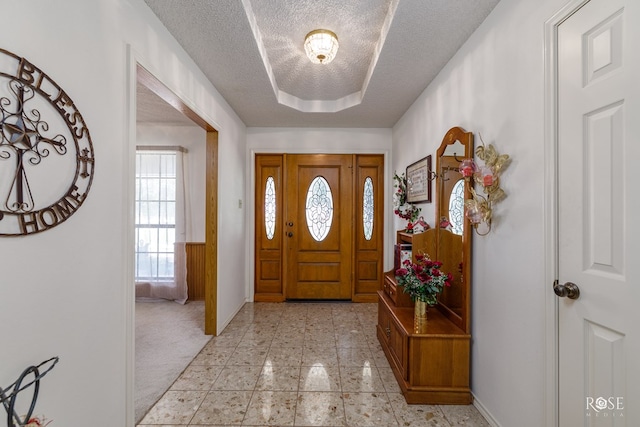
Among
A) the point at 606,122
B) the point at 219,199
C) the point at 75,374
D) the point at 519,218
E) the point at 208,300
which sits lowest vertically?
the point at 208,300

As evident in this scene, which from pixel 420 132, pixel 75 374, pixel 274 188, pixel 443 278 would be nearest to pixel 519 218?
pixel 443 278

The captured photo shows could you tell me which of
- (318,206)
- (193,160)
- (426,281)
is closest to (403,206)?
(318,206)

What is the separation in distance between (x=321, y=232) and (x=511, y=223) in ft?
9.11

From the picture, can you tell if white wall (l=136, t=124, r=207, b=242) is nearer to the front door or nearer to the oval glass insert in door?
the front door

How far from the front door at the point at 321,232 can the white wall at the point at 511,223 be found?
86.8 inches

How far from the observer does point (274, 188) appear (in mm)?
4125

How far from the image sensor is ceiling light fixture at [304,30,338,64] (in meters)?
2.06

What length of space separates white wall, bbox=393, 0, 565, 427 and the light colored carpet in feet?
7.41

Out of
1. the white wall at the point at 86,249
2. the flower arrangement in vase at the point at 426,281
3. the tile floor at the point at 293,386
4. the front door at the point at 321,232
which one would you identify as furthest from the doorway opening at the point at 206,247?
the flower arrangement in vase at the point at 426,281

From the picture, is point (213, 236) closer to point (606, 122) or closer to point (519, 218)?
point (519, 218)

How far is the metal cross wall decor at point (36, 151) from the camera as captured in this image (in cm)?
97

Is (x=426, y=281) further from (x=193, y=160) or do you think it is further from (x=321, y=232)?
(x=193, y=160)

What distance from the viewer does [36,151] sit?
1.06 m

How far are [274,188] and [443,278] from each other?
9.03 feet
